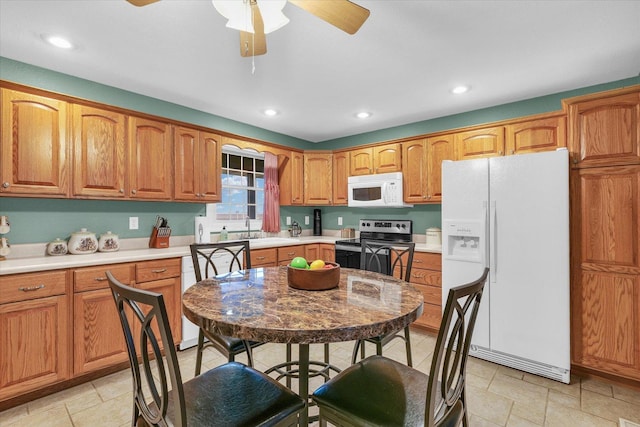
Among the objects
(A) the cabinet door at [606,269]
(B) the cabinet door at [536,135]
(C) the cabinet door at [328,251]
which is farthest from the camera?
(C) the cabinet door at [328,251]

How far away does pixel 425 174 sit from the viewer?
3.57 metres

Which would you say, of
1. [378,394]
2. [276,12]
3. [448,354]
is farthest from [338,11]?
[378,394]

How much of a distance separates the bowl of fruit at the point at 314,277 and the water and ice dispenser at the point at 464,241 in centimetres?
165

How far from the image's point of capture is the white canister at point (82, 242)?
257 centimetres

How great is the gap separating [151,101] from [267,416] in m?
3.10

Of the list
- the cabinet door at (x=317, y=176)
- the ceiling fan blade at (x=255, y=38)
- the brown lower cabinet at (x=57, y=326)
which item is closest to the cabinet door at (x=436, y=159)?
the cabinet door at (x=317, y=176)

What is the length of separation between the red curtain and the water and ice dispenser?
224 centimetres

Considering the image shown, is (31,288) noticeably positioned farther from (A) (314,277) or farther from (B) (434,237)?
(B) (434,237)

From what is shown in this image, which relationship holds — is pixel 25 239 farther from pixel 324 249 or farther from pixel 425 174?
pixel 425 174

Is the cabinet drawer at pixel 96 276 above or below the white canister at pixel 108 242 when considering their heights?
below

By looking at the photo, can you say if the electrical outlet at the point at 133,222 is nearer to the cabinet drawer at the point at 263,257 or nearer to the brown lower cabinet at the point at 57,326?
the brown lower cabinet at the point at 57,326

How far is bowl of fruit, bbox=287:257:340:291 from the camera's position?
1.49m

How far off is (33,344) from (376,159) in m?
3.61

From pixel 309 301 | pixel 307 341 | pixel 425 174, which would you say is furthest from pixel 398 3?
pixel 425 174
